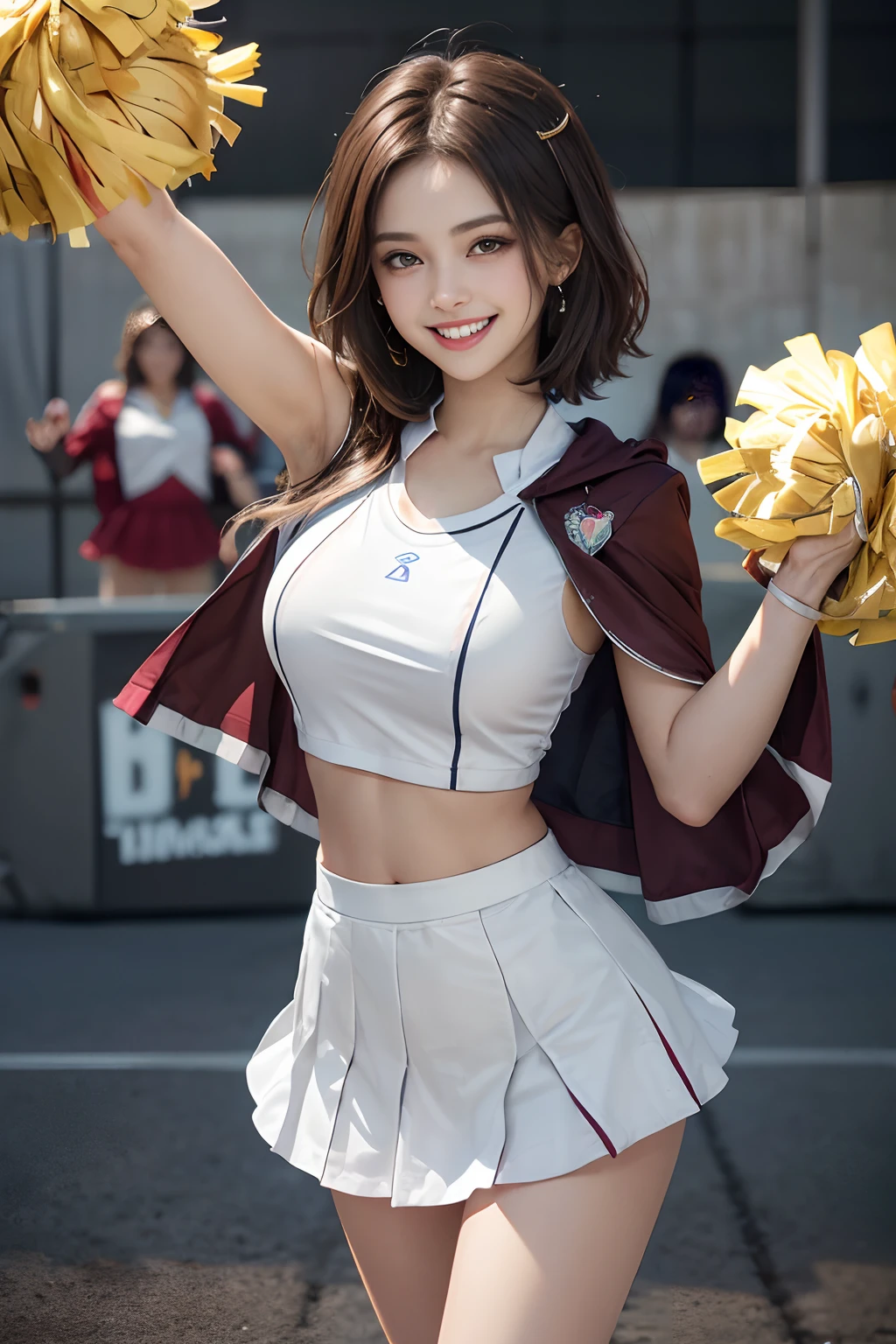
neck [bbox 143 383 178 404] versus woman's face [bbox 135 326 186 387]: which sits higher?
woman's face [bbox 135 326 186 387]

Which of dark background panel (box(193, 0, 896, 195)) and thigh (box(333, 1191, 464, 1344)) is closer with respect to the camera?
thigh (box(333, 1191, 464, 1344))

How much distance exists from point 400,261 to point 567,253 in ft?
0.57

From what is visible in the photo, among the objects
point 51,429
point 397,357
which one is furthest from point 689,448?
point 397,357

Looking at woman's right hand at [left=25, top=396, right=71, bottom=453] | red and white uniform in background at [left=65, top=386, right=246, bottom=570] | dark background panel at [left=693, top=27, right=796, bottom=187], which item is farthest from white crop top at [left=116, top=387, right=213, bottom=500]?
dark background panel at [left=693, top=27, right=796, bottom=187]

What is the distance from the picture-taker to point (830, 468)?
122 centimetres

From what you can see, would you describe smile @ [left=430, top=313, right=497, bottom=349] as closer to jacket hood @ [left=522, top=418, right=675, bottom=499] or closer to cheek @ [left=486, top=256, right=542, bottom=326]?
cheek @ [left=486, top=256, right=542, bottom=326]

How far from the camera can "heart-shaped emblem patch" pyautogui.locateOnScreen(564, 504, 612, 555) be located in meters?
1.36

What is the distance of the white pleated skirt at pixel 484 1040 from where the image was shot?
135cm

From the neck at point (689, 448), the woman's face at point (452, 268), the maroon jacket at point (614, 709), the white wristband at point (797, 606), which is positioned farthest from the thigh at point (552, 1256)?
the neck at point (689, 448)

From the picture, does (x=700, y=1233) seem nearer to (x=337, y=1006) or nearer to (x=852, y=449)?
(x=337, y=1006)

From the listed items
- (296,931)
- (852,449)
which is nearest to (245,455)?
(296,931)

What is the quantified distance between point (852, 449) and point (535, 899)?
53cm

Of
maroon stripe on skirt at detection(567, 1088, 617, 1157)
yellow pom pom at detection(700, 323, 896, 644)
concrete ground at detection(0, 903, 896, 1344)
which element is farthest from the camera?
concrete ground at detection(0, 903, 896, 1344)

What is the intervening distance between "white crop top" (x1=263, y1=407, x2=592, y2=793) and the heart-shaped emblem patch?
34mm
